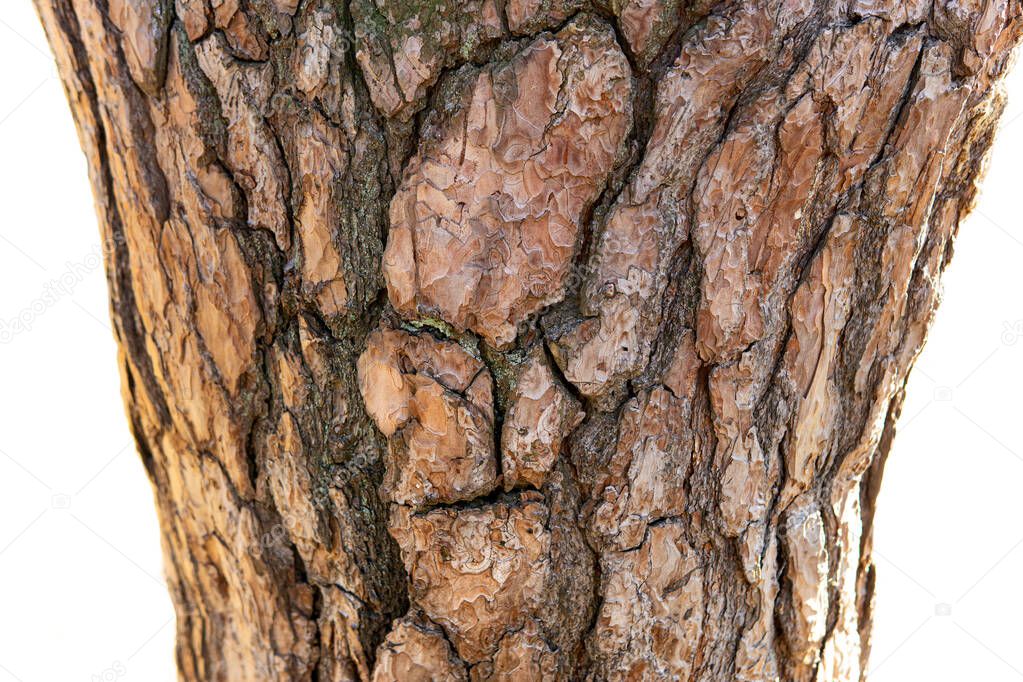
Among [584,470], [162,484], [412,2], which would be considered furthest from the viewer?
[162,484]

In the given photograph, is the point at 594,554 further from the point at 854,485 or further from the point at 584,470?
the point at 854,485

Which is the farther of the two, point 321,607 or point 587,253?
point 321,607

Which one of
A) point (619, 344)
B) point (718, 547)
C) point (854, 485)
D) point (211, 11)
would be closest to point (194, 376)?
point (211, 11)

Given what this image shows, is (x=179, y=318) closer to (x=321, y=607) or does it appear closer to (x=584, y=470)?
(x=321, y=607)

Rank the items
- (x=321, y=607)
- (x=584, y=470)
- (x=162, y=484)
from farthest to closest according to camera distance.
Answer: (x=162, y=484) → (x=321, y=607) → (x=584, y=470)

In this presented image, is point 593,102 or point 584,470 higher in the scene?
point 593,102

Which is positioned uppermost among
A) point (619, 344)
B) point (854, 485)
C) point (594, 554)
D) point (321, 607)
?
point (854, 485)

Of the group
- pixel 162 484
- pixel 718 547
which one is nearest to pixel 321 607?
pixel 162 484
